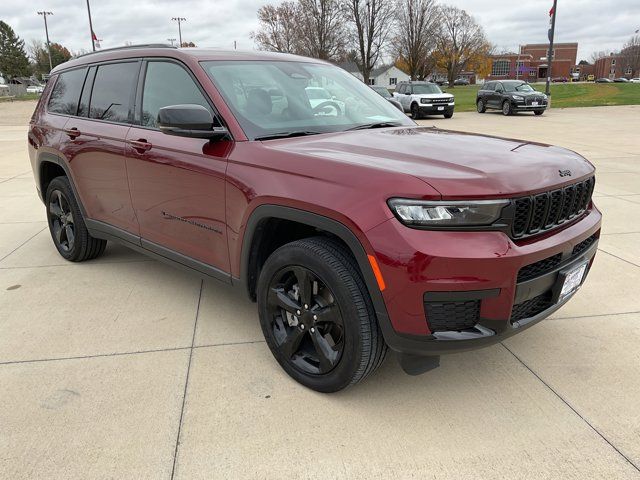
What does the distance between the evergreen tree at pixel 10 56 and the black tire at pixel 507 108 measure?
98.6 m

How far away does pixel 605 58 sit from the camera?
144 metres

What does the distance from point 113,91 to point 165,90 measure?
2.42 feet

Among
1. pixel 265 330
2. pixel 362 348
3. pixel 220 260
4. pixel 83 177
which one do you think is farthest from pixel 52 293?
pixel 362 348

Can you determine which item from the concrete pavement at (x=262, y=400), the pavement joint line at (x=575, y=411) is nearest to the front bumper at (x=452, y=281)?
the concrete pavement at (x=262, y=400)

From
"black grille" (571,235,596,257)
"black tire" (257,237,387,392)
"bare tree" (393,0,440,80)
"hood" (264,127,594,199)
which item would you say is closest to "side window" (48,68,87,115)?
"hood" (264,127,594,199)

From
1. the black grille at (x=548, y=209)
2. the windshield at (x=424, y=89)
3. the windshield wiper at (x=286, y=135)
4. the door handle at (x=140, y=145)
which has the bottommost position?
the black grille at (x=548, y=209)

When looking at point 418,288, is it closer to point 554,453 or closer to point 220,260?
point 554,453

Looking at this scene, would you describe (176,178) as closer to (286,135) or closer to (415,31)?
(286,135)

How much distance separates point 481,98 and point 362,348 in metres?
26.7

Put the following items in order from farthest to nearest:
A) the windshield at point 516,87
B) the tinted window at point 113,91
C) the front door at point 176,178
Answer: the windshield at point 516,87 < the tinted window at point 113,91 < the front door at point 176,178

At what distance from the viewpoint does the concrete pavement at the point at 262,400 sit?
2.30 m

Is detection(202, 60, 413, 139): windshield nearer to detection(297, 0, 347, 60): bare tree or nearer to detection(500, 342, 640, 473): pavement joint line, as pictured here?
detection(500, 342, 640, 473): pavement joint line

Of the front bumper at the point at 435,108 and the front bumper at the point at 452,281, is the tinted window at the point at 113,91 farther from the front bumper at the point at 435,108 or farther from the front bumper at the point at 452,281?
the front bumper at the point at 435,108

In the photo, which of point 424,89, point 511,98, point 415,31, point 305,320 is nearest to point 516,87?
point 511,98
